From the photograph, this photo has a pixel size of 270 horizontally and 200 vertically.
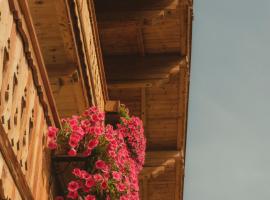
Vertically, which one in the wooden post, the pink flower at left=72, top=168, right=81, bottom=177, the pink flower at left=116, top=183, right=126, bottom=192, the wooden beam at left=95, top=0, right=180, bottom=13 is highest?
the pink flower at left=72, top=168, right=81, bottom=177

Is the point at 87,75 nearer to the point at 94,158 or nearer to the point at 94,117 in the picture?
the point at 94,117

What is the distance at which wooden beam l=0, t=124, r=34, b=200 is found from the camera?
3.34m

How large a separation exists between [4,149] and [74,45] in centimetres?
329

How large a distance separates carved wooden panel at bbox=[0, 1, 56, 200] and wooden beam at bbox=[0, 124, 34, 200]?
0.15 ft

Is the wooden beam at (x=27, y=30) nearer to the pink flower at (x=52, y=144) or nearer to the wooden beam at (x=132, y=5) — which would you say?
the pink flower at (x=52, y=144)

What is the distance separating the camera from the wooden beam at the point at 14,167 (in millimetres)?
3338

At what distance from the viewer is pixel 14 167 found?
3.65m

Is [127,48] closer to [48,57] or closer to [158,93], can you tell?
[158,93]

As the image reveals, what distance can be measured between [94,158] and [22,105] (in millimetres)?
1604

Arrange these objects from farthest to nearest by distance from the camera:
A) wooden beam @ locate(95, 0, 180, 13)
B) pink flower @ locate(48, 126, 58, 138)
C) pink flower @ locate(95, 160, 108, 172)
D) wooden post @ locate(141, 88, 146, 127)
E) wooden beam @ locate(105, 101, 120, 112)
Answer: wooden post @ locate(141, 88, 146, 127), wooden beam @ locate(95, 0, 180, 13), wooden beam @ locate(105, 101, 120, 112), pink flower @ locate(95, 160, 108, 172), pink flower @ locate(48, 126, 58, 138)

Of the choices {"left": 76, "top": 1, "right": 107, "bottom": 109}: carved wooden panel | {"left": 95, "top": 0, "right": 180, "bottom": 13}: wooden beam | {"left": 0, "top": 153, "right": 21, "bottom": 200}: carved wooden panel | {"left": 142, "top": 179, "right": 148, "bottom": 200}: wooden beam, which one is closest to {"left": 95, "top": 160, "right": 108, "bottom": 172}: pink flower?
{"left": 0, "top": 153, "right": 21, "bottom": 200}: carved wooden panel

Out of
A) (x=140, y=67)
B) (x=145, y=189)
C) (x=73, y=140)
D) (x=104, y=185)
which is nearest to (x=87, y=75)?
(x=73, y=140)

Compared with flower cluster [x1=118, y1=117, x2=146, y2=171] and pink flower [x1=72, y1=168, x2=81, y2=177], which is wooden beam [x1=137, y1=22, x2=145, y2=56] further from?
pink flower [x1=72, y1=168, x2=81, y2=177]

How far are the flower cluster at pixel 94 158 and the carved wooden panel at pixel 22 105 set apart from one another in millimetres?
321
